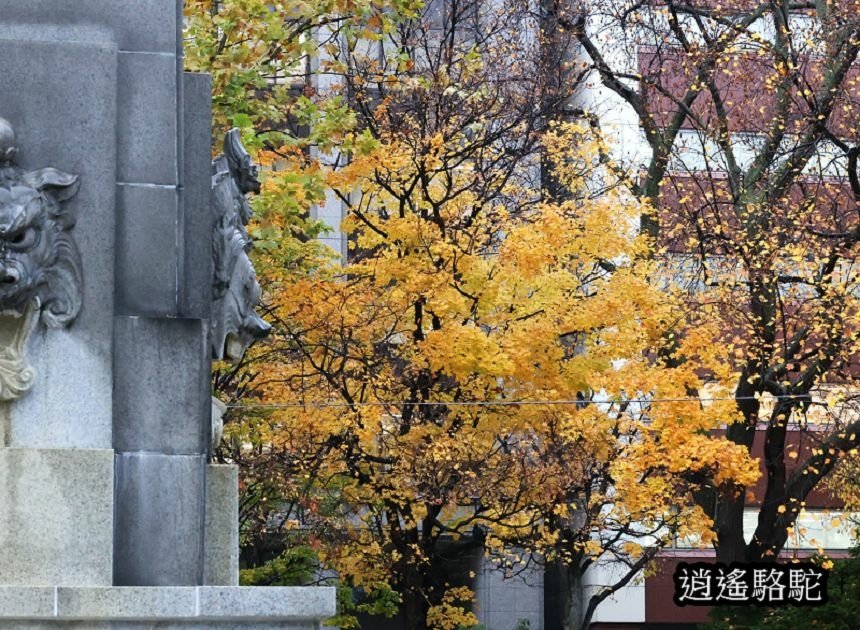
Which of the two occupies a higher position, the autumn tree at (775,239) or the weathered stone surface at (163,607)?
the autumn tree at (775,239)

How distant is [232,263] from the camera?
29.5 feet

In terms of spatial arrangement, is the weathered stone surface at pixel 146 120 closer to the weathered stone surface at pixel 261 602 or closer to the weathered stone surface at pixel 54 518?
the weathered stone surface at pixel 54 518

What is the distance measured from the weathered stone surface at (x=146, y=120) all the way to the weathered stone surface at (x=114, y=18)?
0.27 ft

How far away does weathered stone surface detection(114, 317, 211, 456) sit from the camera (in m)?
8.25

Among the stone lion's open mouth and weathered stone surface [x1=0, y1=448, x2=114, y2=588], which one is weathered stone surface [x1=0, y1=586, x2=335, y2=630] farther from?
the stone lion's open mouth

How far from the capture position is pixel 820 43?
26031mm

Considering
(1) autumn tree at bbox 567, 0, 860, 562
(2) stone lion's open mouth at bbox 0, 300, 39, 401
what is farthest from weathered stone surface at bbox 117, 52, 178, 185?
(1) autumn tree at bbox 567, 0, 860, 562

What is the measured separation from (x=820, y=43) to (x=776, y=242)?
161 inches

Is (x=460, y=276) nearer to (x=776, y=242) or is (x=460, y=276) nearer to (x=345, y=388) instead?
(x=345, y=388)

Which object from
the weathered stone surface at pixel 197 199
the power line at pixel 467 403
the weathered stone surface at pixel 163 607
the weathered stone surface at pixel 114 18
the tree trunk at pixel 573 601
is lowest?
the tree trunk at pixel 573 601

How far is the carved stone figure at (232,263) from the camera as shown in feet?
29.3

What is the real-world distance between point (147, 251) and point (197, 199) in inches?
17.6

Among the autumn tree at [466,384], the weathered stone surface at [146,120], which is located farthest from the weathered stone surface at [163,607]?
the autumn tree at [466,384]

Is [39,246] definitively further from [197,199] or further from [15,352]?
[197,199]
